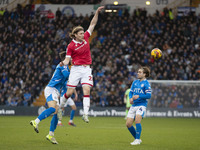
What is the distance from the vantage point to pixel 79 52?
375 inches

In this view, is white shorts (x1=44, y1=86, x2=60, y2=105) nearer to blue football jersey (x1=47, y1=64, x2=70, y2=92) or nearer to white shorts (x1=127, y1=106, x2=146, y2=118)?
blue football jersey (x1=47, y1=64, x2=70, y2=92)

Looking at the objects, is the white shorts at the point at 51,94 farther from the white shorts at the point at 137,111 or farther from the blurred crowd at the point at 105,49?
the blurred crowd at the point at 105,49

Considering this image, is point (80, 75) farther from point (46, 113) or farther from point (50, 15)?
point (50, 15)

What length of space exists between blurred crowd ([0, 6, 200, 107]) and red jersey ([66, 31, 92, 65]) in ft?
52.3

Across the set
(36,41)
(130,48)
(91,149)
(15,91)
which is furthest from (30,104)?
(91,149)

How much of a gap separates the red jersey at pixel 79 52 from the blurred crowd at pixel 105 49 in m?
15.9

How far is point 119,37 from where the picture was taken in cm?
3016

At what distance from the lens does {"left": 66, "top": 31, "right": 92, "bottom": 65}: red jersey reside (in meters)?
9.49

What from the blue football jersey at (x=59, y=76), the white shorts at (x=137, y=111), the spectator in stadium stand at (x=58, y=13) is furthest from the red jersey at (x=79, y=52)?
the spectator in stadium stand at (x=58, y=13)

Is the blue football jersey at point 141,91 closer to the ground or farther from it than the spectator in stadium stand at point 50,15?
closer to the ground

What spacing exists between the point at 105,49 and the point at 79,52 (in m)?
19.8

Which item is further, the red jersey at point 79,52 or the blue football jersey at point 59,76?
the blue football jersey at point 59,76

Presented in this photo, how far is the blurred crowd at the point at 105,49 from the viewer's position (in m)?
26.4

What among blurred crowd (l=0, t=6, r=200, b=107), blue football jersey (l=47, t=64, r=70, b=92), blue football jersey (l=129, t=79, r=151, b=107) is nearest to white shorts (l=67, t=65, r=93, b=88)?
blue football jersey (l=47, t=64, r=70, b=92)
